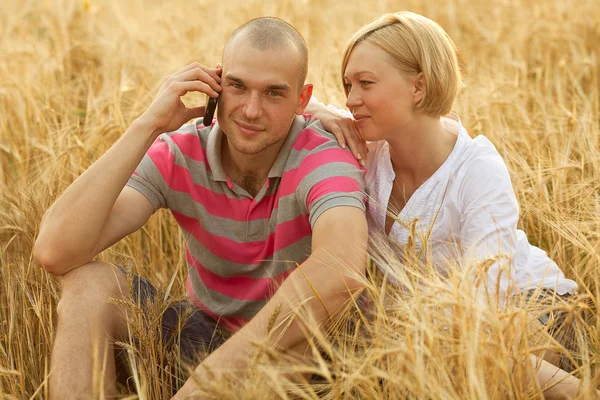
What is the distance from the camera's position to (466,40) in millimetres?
5262

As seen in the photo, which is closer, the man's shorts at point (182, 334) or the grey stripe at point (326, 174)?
the grey stripe at point (326, 174)

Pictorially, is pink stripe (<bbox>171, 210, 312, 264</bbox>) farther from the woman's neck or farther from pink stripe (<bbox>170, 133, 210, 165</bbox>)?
the woman's neck

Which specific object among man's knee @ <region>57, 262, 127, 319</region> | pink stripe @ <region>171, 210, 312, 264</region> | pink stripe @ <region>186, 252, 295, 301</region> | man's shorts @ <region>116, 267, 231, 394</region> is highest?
pink stripe @ <region>171, 210, 312, 264</region>

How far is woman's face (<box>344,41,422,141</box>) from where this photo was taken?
2.40 meters

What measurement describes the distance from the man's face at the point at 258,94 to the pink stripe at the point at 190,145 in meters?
0.16

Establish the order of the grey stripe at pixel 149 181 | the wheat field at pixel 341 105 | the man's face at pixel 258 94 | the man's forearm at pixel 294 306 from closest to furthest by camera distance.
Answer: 1. the wheat field at pixel 341 105
2. the man's forearm at pixel 294 306
3. the man's face at pixel 258 94
4. the grey stripe at pixel 149 181

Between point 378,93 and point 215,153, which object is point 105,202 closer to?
point 215,153

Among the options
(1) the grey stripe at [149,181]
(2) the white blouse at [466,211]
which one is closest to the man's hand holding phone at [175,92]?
(1) the grey stripe at [149,181]

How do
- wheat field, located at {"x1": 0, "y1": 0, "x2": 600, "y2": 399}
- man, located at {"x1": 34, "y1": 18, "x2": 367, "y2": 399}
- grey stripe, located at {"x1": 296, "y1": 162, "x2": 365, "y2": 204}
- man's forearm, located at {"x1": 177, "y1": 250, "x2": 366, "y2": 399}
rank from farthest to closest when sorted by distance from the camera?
1. grey stripe, located at {"x1": 296, "y1": 162, "x2": 365, "y2": 204}
2. man, located at {"x1": 34, "y1": 18, "x2": 367, "y2": 399}
3. man's forearm, located at {"x1": 177, "y1": 250, "x2": 366, "y2": 399}
4. wheat field, located at {"x1": 0, "y1": 0, "x2": 600, "y2": 399}

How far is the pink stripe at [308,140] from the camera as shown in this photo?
2.43 m

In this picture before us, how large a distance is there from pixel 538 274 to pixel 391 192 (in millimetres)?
561

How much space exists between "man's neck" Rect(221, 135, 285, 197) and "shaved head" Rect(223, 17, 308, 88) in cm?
25

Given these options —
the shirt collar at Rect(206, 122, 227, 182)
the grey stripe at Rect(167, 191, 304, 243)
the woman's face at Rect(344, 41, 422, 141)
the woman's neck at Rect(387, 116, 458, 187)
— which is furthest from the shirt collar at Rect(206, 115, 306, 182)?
the woman's neck at Rect(387, 116, 458, 187)

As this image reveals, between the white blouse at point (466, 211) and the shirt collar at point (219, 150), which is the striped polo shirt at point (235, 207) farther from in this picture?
the white blouse at point (466, 211)
